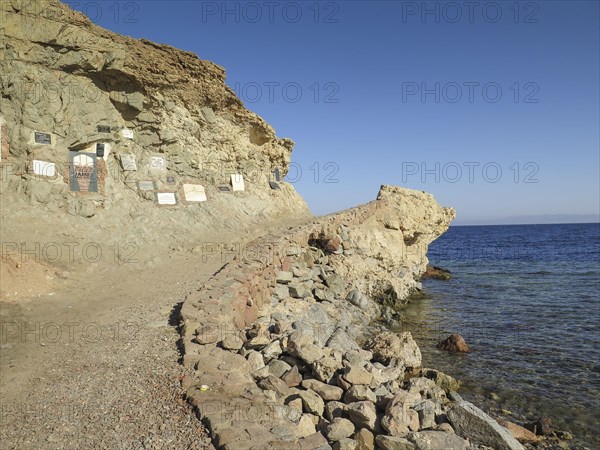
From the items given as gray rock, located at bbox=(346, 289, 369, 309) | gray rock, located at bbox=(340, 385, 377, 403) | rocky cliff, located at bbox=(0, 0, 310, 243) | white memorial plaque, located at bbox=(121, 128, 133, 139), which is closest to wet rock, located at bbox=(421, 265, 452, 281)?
rocky cliff, located at bbox=(0, 0, 310, 243)

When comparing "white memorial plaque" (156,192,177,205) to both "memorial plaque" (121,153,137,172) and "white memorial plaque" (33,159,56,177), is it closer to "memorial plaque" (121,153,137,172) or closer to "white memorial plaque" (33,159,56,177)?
"memorial plaque" (121,153,137,172)

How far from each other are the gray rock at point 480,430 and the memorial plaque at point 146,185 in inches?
522

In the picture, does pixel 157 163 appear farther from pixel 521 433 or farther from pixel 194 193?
pixel 521 433

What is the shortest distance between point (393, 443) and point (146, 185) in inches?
529

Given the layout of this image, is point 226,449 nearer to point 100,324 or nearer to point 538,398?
point 100,324

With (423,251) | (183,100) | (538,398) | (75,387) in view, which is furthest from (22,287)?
(423,251)

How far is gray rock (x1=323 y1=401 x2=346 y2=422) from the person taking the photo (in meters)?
5.13

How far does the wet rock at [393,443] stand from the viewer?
14.3 ft

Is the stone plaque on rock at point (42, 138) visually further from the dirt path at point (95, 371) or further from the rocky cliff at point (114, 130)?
the dirt path at point (95, 371)

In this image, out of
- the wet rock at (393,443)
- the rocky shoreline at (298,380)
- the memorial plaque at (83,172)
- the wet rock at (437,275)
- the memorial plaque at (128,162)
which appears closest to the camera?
the rocky shoreline at (298,380)

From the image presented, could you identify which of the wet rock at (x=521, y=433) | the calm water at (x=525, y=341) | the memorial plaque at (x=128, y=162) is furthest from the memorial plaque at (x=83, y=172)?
the wet rock at (x=521, y=433)

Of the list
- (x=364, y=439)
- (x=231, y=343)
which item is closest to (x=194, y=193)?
(x=231, y=343)

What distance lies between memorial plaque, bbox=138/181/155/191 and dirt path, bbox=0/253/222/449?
19.3ft

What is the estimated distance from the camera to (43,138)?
12.4 meters
